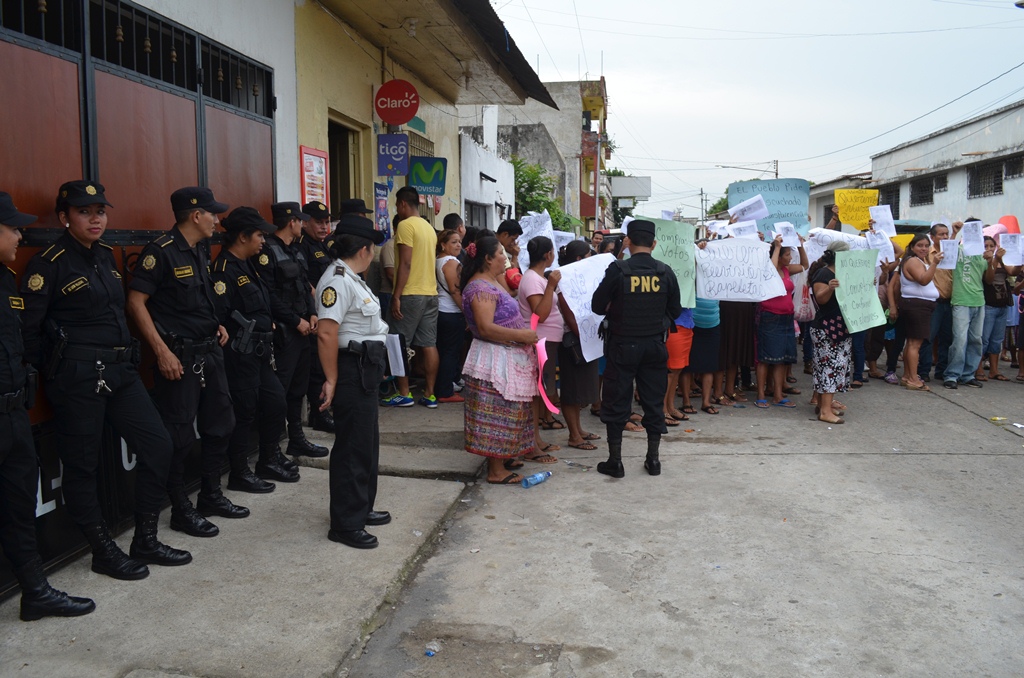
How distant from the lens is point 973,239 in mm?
9578

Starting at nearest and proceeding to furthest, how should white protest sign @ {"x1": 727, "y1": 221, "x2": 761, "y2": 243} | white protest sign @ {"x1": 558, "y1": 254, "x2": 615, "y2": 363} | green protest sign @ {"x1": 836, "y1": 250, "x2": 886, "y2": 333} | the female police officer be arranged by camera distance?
the female police officer → white protest sign @ {"x1": 558, "y1": 254, "x2": 615, "y2": 363} → green protest sign @ {"x1": 836, "y1": 250, "x2": 886, "y2": 333} → white protest sign @ {"x1": 727, "y1": 221, "x2": 761, "y2": 243}

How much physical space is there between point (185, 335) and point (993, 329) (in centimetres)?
985

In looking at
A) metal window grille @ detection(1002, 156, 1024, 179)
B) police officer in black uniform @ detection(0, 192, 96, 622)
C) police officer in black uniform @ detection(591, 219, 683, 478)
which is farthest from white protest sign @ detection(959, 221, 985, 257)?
metal window grille @ detection(1002, 156, 1024, 179)

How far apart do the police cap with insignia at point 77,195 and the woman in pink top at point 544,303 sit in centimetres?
305

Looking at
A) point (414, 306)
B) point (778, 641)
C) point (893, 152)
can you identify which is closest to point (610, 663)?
point (778, 641)

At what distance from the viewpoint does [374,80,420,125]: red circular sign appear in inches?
Answer: 349

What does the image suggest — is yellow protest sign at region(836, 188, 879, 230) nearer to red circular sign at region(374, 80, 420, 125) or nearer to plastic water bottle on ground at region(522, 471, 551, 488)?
red circular sign at region(374, 80, 420, 125)

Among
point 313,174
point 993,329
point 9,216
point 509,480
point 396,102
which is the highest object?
point 396,102

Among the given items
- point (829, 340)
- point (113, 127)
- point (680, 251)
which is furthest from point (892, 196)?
point (113, 127)

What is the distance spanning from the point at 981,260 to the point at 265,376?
8.72 meters

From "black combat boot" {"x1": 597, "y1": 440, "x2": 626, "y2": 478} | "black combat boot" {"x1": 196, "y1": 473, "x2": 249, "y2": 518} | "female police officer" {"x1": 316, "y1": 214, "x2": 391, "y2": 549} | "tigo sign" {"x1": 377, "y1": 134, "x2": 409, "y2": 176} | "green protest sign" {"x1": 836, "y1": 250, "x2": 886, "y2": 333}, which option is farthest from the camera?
"tigo sign" {"x1": 377, "y1": 134, "x2": 409, "y2": 176}

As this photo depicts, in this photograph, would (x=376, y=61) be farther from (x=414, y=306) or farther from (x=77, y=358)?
(x=77, y=358)

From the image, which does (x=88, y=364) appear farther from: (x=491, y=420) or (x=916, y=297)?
(x=916, y=297)

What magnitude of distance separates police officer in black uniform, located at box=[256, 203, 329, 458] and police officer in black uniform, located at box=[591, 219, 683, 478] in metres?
2.14
